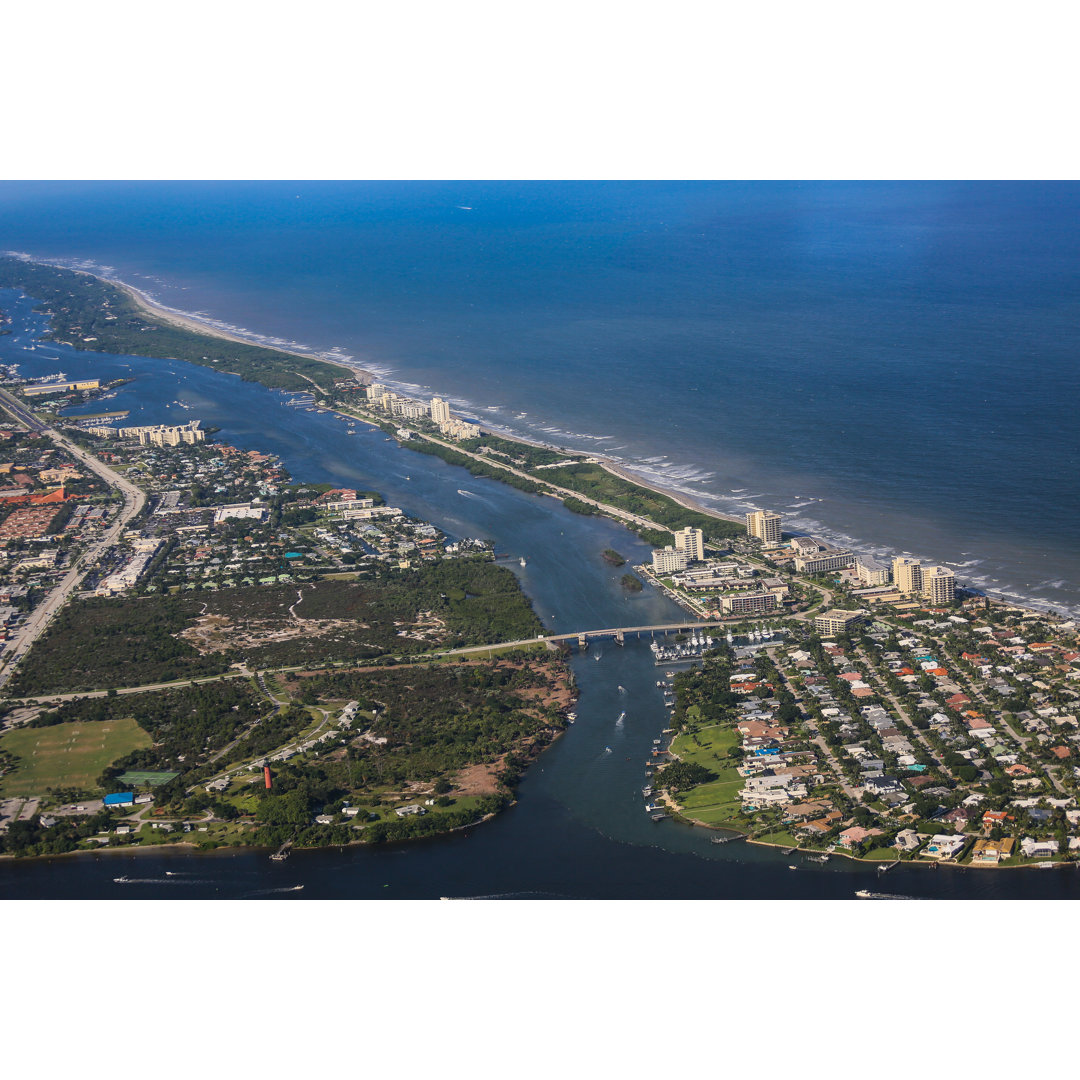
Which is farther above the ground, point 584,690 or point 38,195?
point 38,195

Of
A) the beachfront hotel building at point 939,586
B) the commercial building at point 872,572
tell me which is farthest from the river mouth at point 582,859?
the beachfront hotel building at point 939,586

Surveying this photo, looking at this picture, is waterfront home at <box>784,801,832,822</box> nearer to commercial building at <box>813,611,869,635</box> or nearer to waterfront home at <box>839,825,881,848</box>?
waterfront home at <box>839,825,881,848</box>

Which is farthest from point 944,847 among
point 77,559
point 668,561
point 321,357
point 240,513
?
point 321,357

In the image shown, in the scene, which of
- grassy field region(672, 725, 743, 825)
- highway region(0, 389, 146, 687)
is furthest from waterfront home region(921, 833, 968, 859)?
highway region(0, 389, 146, 687)

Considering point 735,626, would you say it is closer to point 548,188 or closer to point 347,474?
point 347,474

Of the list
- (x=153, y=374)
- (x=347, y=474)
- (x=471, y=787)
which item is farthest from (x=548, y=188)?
(x=471, y=787)

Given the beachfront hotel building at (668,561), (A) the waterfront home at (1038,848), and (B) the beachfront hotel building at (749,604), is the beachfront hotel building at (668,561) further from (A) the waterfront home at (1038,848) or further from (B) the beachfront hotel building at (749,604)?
(A) the waterfront home at (1038,848)

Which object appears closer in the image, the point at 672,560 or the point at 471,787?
the point at 471,787

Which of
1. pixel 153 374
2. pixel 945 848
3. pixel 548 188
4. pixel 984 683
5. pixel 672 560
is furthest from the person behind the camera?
pixel 548 188
